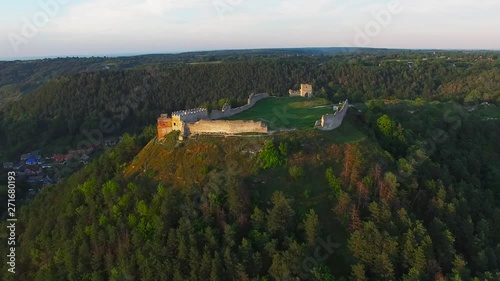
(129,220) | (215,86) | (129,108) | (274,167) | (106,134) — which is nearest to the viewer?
(129,220)

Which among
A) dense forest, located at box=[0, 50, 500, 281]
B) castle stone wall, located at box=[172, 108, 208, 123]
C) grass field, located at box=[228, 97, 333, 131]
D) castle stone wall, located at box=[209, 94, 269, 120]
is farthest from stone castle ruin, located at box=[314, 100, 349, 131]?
castle stone wall, located at box=[172, 108, 208, 123]

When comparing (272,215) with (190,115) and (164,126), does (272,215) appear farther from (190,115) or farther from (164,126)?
(164,126)

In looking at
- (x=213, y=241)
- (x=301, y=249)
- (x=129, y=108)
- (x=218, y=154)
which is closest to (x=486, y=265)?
(x=301, y=249)

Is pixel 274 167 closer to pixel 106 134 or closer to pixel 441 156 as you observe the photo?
pixel 441 156

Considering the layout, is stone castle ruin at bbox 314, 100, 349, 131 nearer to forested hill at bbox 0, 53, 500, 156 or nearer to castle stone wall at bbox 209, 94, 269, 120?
castle stone wall at bbox 209, 94, 269, 120

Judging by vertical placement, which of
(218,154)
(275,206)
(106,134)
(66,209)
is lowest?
(106,134)

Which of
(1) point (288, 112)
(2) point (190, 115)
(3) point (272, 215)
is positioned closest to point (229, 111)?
(2) point (190, 115)
